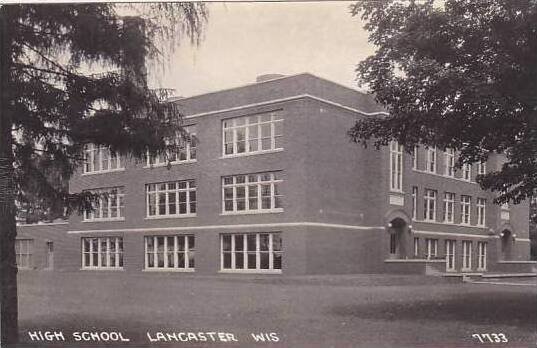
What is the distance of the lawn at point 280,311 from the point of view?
902 centimetres

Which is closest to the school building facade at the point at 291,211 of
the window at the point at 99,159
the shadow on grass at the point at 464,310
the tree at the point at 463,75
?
the shadow on grass at the point at 464,310

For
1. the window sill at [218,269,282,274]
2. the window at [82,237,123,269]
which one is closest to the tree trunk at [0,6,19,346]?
the window at [82,237,123,269]

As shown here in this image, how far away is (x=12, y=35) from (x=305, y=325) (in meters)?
6.48

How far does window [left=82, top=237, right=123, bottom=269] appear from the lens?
18391 millimetres

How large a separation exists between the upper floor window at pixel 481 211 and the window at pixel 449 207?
2.59 ft

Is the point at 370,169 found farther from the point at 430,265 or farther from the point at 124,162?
the point at 124,162

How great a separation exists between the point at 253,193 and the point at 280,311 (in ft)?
34.3

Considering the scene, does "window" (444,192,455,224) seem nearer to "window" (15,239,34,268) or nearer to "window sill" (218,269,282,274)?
"window sill" (218,269,282,274)

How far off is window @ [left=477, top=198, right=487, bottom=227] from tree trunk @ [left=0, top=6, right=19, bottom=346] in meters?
12.2

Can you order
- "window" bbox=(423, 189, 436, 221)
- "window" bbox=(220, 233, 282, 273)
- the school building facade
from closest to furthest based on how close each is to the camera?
the school building facade < "window" bbox=(423, 189, 436, 221) < "window" bbox=(220, 233, 282, 273)

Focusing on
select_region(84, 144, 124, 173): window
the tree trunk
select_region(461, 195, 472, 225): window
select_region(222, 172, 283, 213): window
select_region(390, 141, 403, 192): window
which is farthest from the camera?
select_region(222, 172, 283, 213): window

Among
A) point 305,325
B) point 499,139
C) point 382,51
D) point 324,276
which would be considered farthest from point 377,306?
A: point 324,276

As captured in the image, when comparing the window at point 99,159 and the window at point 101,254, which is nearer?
the window at point 99,159

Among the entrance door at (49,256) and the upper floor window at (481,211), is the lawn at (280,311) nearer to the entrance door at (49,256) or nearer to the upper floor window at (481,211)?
the entrance door at (49,256)
